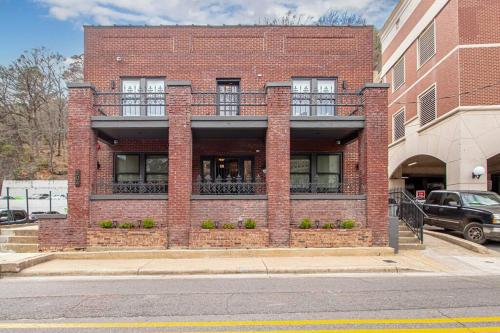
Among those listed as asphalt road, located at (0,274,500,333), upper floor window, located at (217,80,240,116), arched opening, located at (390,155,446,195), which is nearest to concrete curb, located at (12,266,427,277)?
asphalt road, located at (0,274,500,333)

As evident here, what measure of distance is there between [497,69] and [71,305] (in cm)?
1965

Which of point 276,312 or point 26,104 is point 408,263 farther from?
point 26,104

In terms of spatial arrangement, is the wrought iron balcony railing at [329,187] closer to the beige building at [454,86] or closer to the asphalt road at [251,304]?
the asphalt road at [251,304]

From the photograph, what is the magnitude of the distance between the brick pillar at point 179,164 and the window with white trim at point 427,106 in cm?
1518

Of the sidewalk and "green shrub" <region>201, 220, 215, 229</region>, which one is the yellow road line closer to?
the sidewalk

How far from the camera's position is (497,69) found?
18.1 metres

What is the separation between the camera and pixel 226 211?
39.4 feet

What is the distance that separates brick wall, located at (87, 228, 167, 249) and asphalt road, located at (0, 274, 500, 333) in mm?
2861

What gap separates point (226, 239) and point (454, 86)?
1408cm

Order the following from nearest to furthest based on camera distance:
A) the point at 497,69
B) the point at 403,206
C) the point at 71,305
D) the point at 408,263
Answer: the point at 71,305 < the point at 408,263 < the point at 403,206 < the point at 497,69

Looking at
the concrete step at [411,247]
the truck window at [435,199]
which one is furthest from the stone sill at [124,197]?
the truck window at [435,199]

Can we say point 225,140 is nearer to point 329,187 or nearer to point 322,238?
point 329,187

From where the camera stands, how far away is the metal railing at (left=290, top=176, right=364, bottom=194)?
12923 mm

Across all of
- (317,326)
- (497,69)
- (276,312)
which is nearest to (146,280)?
(276,312)
